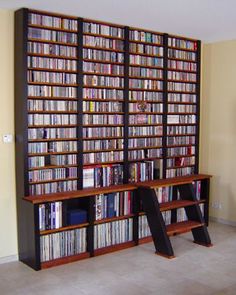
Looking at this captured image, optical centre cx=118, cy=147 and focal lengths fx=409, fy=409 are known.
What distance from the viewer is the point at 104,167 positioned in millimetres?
5031

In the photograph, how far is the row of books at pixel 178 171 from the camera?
18.9 feet

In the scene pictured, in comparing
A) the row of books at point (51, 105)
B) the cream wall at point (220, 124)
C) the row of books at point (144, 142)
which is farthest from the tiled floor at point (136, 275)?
the row of books at point (51, 105)

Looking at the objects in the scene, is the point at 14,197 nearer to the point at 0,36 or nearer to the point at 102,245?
the point at 102,245

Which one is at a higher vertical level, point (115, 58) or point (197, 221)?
point (115, 58)

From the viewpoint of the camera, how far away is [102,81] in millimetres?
4969

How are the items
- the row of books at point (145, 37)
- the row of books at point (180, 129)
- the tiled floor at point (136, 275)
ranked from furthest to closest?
1. the row of books at point (180, 129)
2. the row of books at point (145, 37)
3. the tiled floor at point (136, 275)

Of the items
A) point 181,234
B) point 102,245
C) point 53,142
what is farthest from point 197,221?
point 53,142

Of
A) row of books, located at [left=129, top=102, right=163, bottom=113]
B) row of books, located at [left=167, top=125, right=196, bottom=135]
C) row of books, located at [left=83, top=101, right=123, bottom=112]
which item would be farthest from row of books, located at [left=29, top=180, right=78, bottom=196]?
row of books, located at [left=167, top=125, right=196, bottom=135]

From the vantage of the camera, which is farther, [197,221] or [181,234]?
[181,234]

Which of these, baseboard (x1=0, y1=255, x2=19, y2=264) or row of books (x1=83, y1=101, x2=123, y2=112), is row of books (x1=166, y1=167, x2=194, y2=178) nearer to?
row of books (x1=83, y1=101, x2=123, y2=112)

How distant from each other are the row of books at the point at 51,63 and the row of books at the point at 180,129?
5.69 feet

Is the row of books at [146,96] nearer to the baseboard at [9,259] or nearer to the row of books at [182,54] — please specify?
the row of books at [182,54]

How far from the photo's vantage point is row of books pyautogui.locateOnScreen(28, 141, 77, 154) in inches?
176

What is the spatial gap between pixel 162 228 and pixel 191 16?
245 centimetres
